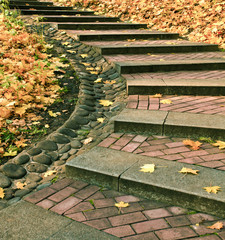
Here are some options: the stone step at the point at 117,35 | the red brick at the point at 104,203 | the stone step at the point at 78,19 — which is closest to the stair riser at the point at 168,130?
the red brick at the point at 104,203

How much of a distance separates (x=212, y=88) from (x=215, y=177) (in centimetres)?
183

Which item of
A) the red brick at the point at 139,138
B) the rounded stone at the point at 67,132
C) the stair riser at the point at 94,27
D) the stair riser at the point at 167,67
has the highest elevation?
the stair riser at the point at 94,27

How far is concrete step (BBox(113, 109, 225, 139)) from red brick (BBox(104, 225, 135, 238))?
129 centimetres

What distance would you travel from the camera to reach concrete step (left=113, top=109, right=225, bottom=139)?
287 cm

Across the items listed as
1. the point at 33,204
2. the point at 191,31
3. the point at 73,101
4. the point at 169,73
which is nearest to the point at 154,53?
the point at 169,73

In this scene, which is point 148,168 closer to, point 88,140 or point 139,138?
point 139,138

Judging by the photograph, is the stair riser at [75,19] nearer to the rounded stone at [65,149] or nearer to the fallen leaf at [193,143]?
the rounded stone at [65,149]

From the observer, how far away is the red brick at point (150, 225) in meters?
1.91

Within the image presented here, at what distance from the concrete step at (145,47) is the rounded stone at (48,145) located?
260 centimetres

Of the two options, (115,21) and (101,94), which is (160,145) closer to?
(101,94)

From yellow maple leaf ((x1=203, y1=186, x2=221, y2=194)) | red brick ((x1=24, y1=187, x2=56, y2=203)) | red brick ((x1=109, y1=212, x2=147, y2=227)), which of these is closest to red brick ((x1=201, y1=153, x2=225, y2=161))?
yellow maple leaf ((x1=203, y1=186, x2=221, y2=194))

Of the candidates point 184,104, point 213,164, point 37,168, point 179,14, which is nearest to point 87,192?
point 37,168

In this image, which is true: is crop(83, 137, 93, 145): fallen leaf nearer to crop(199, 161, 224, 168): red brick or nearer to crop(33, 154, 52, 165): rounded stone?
crop(33, 154, 52, 165): rounded stone

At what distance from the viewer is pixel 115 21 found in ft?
24.6
